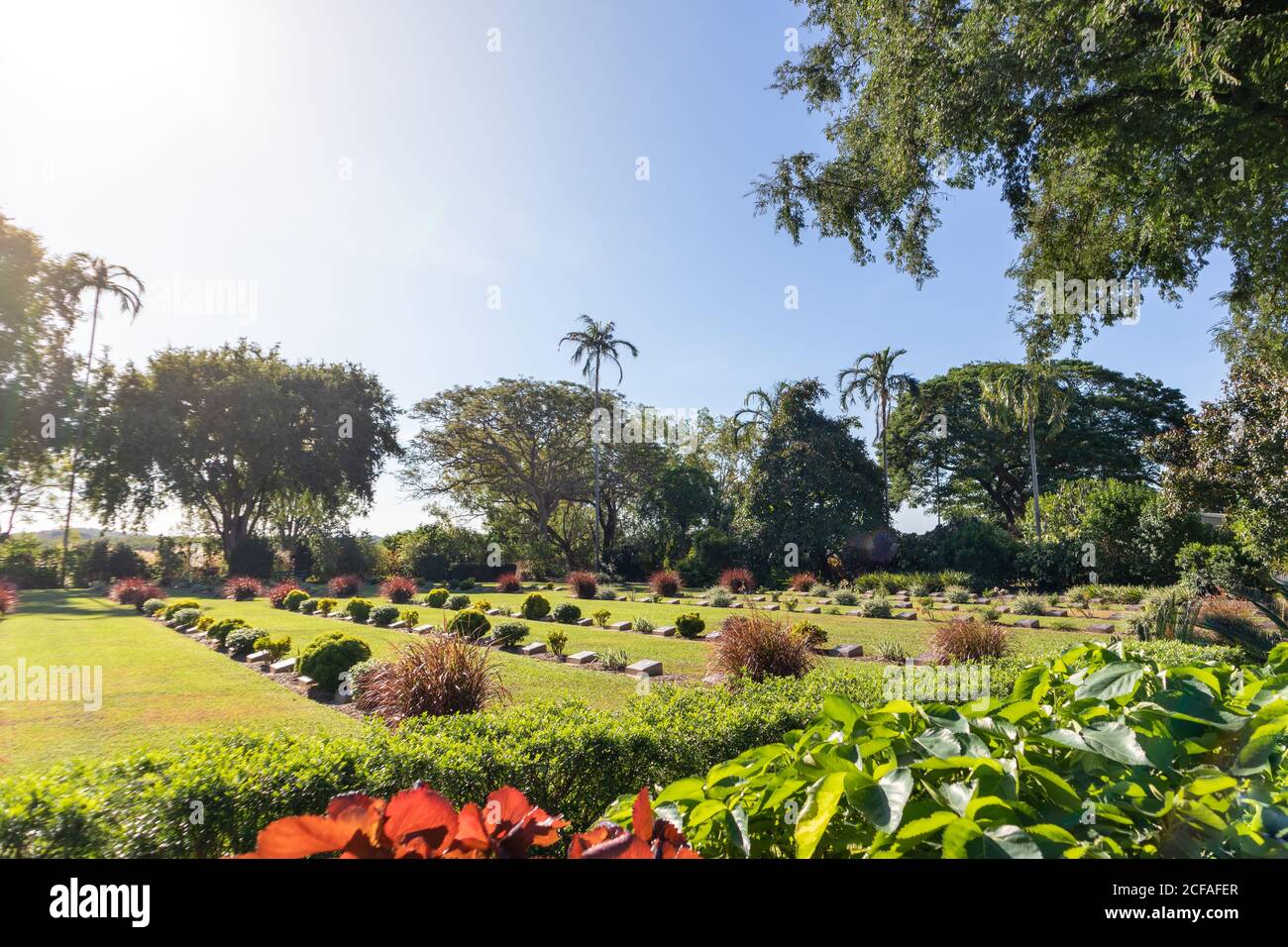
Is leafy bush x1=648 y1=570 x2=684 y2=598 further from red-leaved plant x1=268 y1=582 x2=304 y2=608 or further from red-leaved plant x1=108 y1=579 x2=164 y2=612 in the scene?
red-leaved plant x1=108 y1=579 x2=164 y2=612

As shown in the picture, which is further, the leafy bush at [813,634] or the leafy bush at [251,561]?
the leafy bush at [251,561]

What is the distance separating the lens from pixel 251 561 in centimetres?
2827

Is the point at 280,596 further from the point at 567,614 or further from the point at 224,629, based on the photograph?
the point at 567,614

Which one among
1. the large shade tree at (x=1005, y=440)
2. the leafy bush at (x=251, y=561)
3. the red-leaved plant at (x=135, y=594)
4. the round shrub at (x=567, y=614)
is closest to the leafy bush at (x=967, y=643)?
the round shrub at (x=567, y=614)

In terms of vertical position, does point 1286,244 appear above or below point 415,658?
above

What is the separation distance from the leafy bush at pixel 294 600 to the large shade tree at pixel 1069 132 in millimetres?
16094

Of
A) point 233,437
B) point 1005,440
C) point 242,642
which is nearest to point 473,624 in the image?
point 242,642

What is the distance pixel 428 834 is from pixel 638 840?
1.05ft

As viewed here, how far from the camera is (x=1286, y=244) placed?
9.50 m

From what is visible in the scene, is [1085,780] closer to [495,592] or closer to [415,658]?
[415,658]

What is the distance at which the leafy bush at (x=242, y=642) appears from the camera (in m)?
10.5

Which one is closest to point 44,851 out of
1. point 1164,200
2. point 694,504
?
point 1164,200

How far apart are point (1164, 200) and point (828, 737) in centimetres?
1111

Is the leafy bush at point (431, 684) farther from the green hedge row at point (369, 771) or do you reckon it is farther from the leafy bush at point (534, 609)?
the leafy bush at point (534, 609)
